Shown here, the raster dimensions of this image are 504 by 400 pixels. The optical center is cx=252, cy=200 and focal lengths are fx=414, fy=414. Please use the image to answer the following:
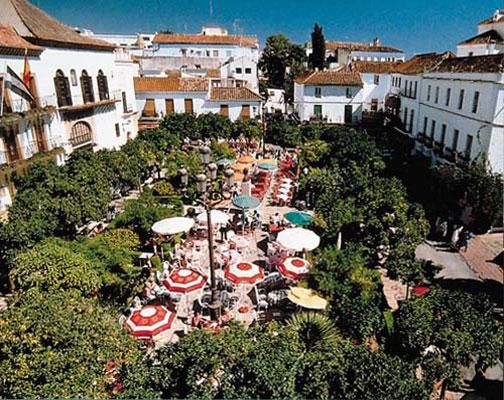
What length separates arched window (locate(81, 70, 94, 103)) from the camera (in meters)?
18.2

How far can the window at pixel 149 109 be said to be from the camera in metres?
28.3

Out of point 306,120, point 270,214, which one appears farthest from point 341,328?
point 306,120

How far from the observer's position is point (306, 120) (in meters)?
29.4

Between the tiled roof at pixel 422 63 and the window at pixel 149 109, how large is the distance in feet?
54.2

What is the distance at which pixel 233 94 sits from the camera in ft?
93.0

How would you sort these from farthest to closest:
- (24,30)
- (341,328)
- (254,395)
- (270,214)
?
(270,214)
(24,30)
(341,328)
(254,395)

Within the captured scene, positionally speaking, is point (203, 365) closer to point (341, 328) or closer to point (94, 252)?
point (341, 328)

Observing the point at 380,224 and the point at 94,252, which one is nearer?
the point at 94,252

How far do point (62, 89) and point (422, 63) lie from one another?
1926 cm

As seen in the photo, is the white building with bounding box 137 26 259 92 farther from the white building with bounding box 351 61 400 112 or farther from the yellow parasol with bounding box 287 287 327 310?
the yellow parasol with bounding box 287 287 327 310

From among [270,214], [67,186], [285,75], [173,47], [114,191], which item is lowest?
[270,214]

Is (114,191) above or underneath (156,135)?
underneath

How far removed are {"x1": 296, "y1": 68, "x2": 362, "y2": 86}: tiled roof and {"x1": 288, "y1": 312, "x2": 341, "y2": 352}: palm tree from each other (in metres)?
23.5

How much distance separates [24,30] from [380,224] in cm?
1391
